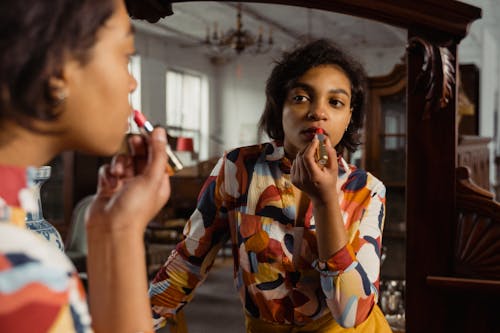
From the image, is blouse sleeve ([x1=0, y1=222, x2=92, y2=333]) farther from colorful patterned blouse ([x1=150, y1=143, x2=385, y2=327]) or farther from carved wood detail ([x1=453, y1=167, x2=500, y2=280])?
carved wood detail ([x1=453, y1=167, x2=500, y2=280])

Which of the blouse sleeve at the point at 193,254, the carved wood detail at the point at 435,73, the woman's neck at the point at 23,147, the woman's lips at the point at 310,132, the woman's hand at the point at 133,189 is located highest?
the carved wood detail at the point at 435,73

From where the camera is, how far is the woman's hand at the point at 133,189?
70 centimetres

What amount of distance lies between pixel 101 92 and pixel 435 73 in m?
1.12

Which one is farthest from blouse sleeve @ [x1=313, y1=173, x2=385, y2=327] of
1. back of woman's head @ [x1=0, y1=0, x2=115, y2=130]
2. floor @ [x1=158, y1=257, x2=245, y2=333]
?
floor @ [x1=158, y1=257, x2=245, y2=333]

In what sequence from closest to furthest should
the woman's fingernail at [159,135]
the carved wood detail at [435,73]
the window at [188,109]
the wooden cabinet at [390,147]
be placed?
1. the woman's fingernail at [159,135]
2. the carved wood detail at [435,73]
3. the wooden cabinet at [390,147]
4. the window at [188,109]

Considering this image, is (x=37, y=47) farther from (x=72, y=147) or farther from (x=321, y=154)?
(x=321, y=154)

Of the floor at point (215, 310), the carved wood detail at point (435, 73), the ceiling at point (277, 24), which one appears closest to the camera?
the carved wood detail at point (435, 73)

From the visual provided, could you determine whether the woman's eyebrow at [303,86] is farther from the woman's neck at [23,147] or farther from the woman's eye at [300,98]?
the woman's neck at [23,147]

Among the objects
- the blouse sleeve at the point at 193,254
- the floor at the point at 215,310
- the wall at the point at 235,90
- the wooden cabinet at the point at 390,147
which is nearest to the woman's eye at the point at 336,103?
the blouse sleeve at the point at 193,254

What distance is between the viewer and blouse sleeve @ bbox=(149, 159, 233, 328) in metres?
1.33

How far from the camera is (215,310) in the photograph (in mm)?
4938

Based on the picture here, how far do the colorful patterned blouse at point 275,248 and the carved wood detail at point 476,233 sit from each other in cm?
42

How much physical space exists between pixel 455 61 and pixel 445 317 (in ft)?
2.35

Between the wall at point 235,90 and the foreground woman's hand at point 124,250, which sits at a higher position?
the wall at point 235,90
